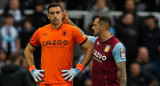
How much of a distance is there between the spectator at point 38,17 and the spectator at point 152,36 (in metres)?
3.46

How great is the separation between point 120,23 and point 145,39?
106cm

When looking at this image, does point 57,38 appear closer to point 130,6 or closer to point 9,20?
point 9,20

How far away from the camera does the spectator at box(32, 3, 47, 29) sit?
15070 millimetres

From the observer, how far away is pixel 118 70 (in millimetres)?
9008

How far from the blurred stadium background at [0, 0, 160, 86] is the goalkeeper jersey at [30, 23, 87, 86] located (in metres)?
4.46

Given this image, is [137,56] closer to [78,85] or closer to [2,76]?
[78,85]

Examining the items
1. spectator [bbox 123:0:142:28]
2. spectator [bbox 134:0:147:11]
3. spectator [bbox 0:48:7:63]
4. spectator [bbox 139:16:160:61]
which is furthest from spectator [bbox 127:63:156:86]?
spectator [bbox 0:48:7:63]

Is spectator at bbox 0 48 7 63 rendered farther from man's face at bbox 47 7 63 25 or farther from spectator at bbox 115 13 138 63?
man's face at bbox 47 7 63 25

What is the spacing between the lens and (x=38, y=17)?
15.3 m

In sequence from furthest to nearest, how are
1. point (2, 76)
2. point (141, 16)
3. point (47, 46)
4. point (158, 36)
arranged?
point (141, 16) → point (158, 36) → point (2, 76) → point (47, 46)

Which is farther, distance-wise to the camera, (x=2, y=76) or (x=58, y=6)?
(x=2, y=76)

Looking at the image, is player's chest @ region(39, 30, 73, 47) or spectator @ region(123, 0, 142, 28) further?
spectator @ region(123, 0, 142, 28)

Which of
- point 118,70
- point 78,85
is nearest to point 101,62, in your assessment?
point 118,70

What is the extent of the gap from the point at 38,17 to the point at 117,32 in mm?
2908
